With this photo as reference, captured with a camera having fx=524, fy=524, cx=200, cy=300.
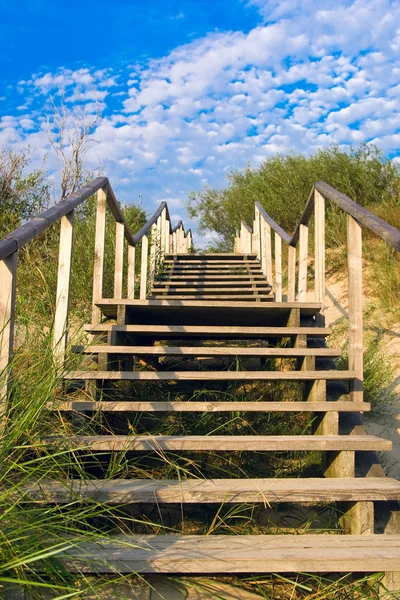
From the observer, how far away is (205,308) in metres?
3.46

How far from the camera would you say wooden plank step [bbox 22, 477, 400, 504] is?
180 cm

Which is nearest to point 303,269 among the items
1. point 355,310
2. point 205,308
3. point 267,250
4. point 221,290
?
point 205,308

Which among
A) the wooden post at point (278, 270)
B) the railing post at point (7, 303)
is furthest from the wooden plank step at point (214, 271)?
the railing post at point (7, 303)

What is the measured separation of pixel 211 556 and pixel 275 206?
33.3 ft

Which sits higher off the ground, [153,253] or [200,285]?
[153,253]

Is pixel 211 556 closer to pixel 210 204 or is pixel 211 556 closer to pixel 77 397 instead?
pixel 77 397

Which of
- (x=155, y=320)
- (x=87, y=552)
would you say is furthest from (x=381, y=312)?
(x=87, y=552)

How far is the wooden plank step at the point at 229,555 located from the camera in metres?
1.52

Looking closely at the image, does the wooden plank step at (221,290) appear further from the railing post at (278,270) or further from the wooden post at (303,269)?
the wooden post at (303,269)

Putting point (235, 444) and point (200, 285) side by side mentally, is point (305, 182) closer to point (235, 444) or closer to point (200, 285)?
point (200, 285)

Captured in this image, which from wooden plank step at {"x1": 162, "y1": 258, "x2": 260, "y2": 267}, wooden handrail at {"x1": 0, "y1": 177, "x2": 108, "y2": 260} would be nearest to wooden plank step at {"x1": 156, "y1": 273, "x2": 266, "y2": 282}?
wooden plank step at {"x1": 162, "y1": 258, "x2": 260, "y2": 267}

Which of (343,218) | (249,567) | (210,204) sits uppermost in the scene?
(210,204)

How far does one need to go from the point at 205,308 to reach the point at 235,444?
1.40 metres

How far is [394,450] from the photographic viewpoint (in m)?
3.34
